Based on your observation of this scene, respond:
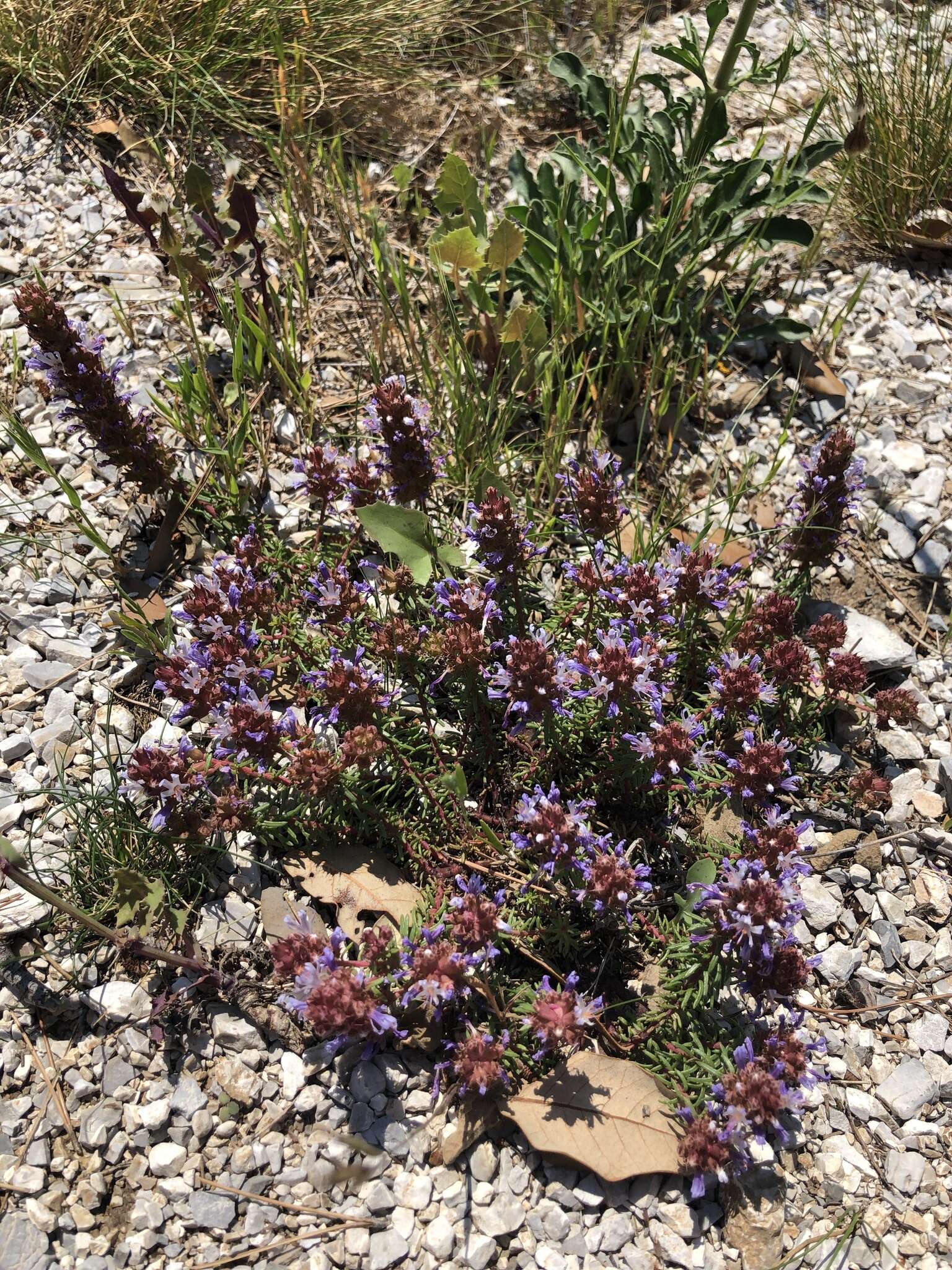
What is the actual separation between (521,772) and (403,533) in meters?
0.79

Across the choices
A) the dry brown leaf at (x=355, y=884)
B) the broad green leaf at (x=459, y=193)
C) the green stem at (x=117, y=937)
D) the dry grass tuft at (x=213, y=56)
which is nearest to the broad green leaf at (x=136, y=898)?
the green stem at (x=117, y=937)

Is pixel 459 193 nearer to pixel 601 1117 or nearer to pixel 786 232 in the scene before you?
pixel 786 232

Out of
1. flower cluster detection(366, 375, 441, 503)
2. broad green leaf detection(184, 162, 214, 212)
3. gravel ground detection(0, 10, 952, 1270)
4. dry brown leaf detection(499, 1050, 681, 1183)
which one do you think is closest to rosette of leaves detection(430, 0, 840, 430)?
flower cluster detection(366, 375, 441, 503)

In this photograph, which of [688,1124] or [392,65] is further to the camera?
[392,65]

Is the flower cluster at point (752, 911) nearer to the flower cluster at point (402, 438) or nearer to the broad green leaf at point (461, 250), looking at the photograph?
the flower cluster at point (402, 438)

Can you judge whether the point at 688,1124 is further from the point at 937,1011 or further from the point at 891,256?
the point at 891,256

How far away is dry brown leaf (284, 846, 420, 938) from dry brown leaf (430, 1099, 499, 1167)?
504mm

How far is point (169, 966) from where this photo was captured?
2664 millimetres

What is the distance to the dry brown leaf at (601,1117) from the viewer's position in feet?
7.75

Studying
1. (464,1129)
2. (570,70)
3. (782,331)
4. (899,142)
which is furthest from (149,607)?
(899,142)

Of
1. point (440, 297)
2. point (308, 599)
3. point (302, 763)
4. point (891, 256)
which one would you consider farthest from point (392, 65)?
point (302, 763)

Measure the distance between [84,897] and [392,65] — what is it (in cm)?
419

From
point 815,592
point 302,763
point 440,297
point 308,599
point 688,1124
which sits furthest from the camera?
point 440,297

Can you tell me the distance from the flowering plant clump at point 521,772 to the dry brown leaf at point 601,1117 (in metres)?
0.06
